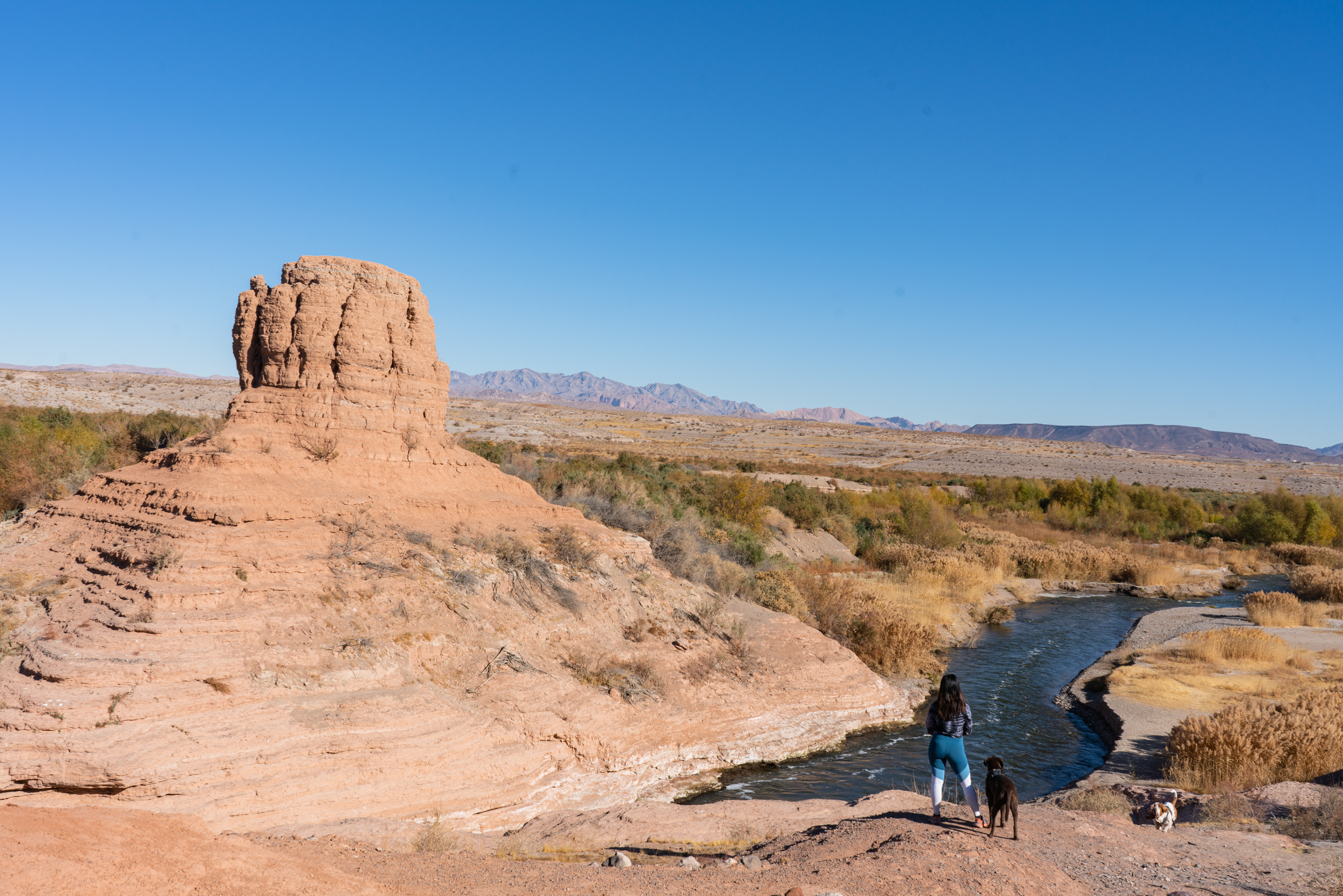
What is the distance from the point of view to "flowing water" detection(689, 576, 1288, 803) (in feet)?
43.6

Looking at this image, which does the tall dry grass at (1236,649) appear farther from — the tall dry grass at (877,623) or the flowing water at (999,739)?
the tall dry grass at (877,623)

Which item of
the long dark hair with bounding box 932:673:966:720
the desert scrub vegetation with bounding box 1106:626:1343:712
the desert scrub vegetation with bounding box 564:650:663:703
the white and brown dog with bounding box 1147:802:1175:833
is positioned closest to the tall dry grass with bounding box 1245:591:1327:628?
the desert scrub vegetation with bounding box 1106:626:1343:712

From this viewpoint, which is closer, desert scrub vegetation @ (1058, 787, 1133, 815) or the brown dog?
the brown dog

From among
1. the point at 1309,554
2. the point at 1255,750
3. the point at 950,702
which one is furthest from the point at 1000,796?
the point at 1309,554

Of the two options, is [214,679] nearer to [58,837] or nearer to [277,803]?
[277,803]

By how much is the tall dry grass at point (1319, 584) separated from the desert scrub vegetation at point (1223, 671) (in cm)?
1013

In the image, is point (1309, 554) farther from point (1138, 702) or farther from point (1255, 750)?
point (1255, 750)

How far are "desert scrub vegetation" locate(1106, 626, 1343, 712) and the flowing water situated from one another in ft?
5.58

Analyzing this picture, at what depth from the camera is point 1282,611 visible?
2539 cm

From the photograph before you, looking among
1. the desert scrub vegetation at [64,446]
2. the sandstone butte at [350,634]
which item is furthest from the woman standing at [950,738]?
the desert scrub vegetation at [64,446]

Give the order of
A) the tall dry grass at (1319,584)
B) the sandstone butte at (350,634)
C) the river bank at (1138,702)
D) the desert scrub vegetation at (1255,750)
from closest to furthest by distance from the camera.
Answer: the sandstone butte at (350,634) → the desert scrub vegetation at (1255,750) → the river bank at (1138,702) → the tall dry grass at (1319,584)

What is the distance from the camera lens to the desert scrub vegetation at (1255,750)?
39.4ft

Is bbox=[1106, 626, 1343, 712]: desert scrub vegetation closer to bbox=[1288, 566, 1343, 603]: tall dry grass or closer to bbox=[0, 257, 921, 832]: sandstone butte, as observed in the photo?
bbox=[0, 257, 921, 832]: sandstone butte

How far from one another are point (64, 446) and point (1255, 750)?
26962 mm
